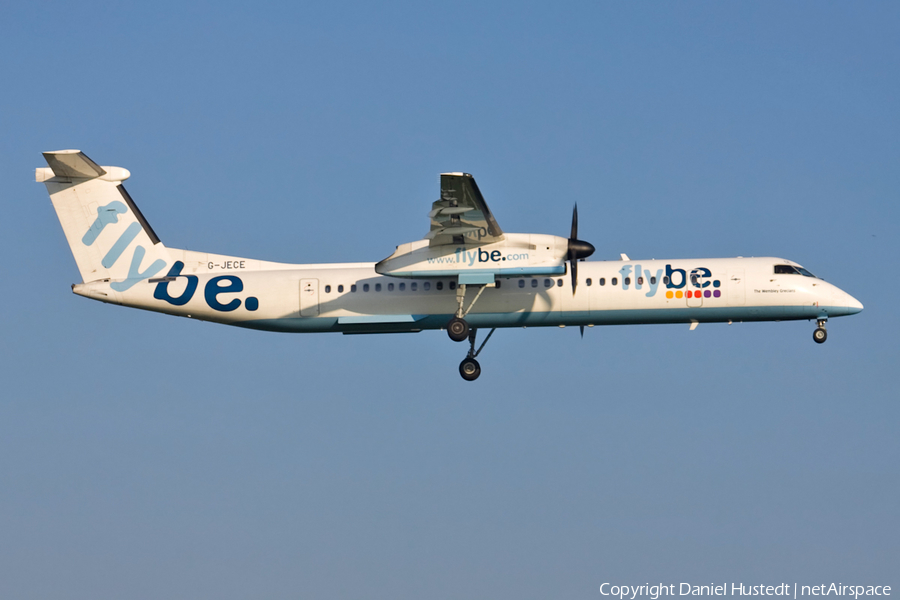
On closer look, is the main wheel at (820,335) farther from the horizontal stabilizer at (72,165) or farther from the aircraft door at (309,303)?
the horizontal stabilizer at (72,165)

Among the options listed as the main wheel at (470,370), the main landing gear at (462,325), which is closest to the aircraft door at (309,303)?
the main landing gear at (462,325)

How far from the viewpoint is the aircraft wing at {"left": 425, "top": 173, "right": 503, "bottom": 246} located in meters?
24.9

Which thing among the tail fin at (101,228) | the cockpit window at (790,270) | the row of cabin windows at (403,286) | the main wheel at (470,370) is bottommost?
the main wheel at (470,370)

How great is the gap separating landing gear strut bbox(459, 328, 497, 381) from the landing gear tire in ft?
4.70

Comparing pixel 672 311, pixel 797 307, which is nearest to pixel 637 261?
pixel 672 311

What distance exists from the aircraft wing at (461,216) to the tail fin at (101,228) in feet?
24.6

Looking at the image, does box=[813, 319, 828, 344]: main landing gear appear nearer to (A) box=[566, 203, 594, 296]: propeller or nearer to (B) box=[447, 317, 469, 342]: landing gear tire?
(A) box=[566, 203, 594, 296]: propeller

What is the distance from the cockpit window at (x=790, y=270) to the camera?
28812 mm

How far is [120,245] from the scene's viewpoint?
29.1 m

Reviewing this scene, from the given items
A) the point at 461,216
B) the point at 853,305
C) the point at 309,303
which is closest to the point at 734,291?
the point at 853,305

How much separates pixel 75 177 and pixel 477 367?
11366 millimetres

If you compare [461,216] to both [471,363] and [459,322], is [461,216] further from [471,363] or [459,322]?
[471,363]

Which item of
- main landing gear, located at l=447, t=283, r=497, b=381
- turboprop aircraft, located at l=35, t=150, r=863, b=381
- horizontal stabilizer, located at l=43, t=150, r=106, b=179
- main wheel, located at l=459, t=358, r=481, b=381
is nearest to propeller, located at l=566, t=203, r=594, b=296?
turboprop aircraft, located at l=35, t=150, r=863, b=381

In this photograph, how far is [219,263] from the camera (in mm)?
29312
